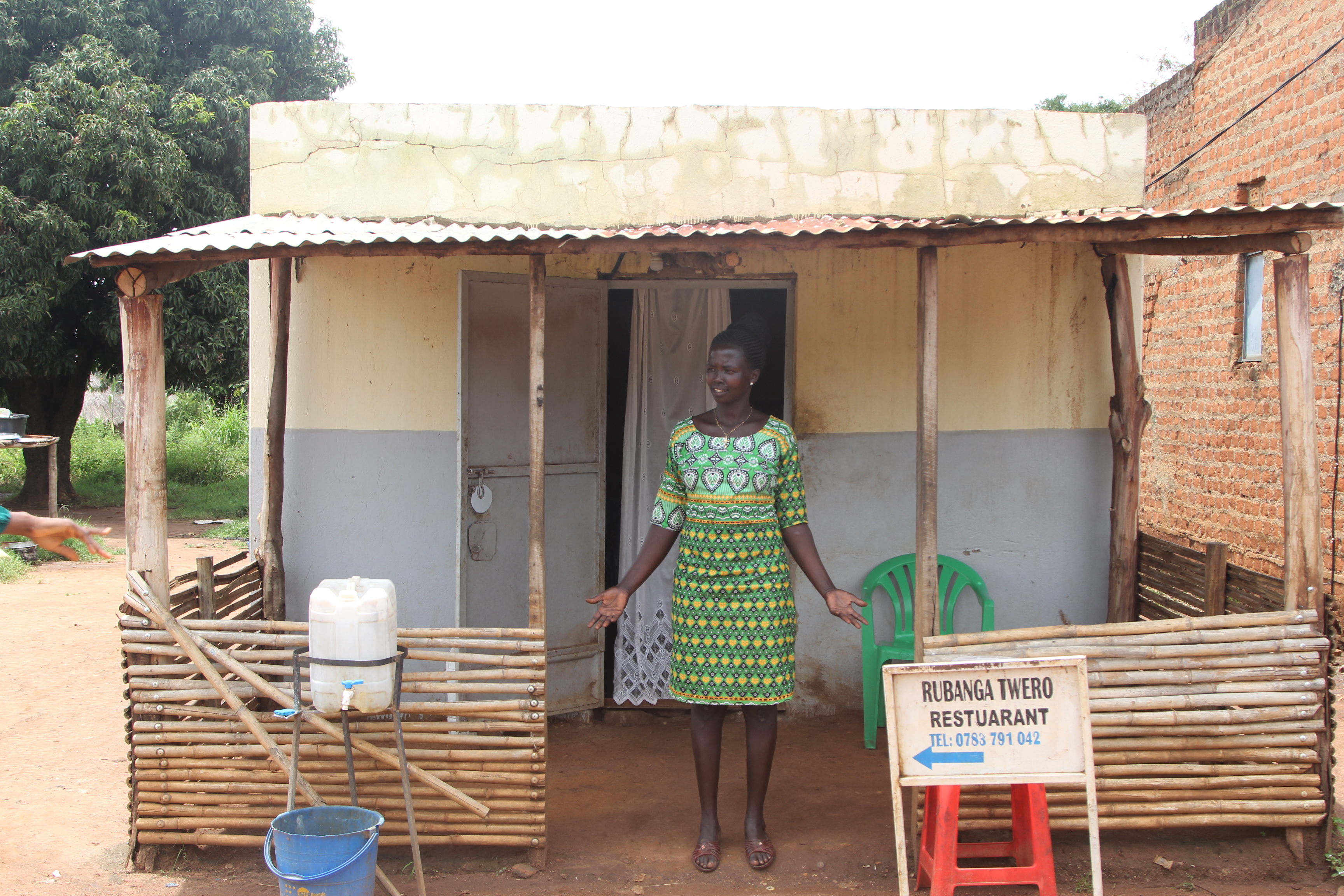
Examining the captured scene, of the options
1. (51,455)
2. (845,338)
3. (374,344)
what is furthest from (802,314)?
(51,455)

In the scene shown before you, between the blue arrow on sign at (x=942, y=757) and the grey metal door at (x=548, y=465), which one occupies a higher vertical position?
the grey metal door at (x=548, y=465)

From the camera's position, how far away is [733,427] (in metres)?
3.73

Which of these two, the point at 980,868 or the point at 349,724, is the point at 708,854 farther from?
the point at 349,724

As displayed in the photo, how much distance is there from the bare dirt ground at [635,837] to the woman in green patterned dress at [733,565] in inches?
12.3

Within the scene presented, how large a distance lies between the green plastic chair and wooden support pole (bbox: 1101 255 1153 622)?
0.65 meters

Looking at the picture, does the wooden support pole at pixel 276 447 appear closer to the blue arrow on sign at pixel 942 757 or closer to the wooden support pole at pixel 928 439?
the wooden support pole at pixel 928 439

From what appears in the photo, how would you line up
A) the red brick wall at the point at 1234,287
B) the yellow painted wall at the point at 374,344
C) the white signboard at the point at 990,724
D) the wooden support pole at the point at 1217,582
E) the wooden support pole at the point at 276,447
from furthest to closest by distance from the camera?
the red brick wall at the point at 1234,287
the yellow painted wall at the point at 374,344
the wooden support pole at the point at 276,447
the wooden support pole at the point at 1217,582
the white signboard at the point at 990,724

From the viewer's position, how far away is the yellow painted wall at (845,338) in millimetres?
4961

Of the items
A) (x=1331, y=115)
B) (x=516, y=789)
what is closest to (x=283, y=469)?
(x=516, y=789)

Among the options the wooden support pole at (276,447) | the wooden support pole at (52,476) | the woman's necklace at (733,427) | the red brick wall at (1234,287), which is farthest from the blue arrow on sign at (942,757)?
the wooden support pole at (52,476)

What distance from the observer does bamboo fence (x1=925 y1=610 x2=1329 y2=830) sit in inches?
143

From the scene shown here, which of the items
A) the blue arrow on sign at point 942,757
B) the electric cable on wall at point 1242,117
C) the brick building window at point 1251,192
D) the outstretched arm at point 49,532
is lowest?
the blue arrow on sign at point 942,757

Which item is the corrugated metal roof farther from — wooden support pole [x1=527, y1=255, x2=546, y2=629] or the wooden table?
the wooden table

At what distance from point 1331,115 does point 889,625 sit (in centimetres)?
491
